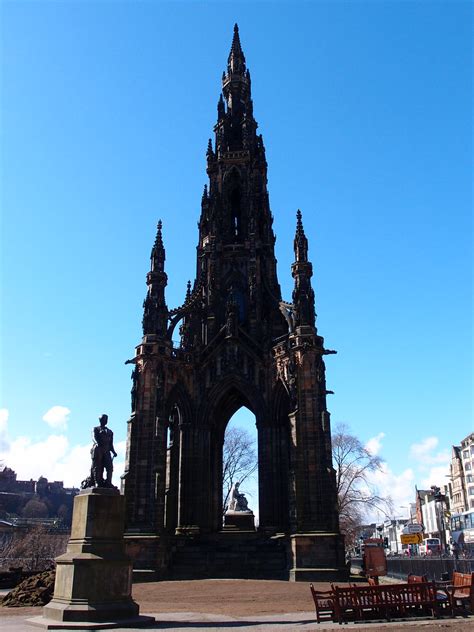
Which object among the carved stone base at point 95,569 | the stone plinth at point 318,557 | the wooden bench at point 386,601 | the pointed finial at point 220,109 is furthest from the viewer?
the pointed finial at point 220,109

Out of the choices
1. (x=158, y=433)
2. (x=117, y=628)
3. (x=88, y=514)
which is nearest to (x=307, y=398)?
(x=158, y=433)

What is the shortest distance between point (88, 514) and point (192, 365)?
19694 millimetres

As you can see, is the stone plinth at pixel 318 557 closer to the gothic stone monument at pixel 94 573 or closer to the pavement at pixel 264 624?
the pavement at pixel 264 624

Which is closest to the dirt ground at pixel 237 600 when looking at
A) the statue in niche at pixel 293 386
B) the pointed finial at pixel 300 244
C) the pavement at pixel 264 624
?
the pavement at pixel 264 624

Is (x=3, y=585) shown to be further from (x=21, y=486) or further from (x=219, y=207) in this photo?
(x=21, y=486)

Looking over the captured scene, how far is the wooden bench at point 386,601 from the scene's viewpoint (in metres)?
12.4

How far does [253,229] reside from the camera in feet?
124

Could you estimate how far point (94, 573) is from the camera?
12.7 metres

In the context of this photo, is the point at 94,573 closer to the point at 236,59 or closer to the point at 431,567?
the point at 431,567

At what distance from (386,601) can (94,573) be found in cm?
632

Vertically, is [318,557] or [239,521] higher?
[239,521]

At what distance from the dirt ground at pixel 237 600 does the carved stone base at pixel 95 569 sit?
87.8 inches

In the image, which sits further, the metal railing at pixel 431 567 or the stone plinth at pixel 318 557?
the stone plinth at pixel 318 557

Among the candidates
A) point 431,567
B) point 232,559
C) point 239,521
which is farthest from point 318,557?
point 239,521
